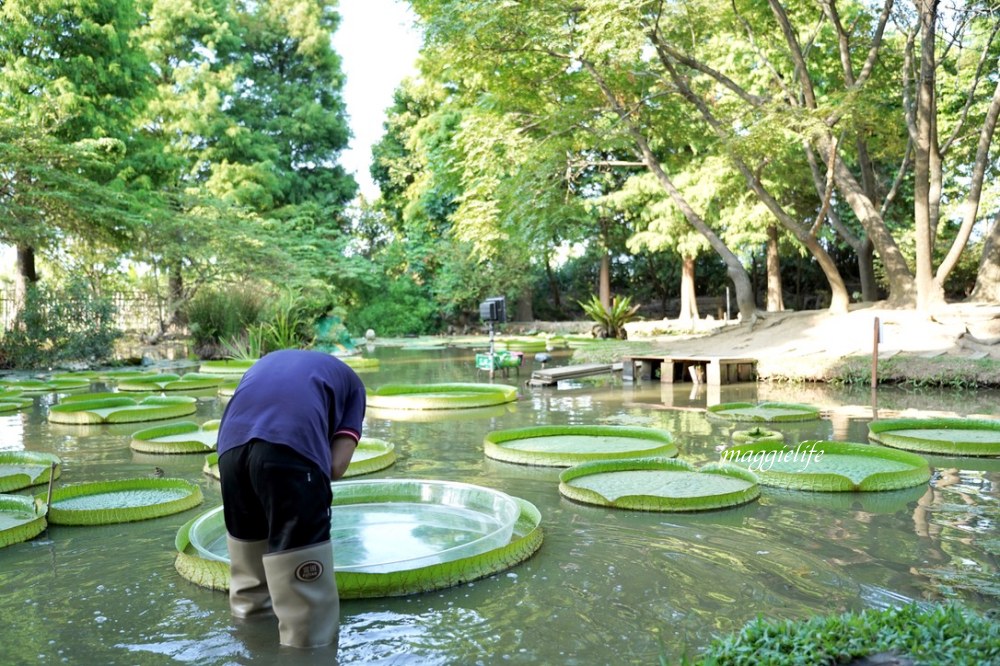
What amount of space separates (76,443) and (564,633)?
18.4 feet

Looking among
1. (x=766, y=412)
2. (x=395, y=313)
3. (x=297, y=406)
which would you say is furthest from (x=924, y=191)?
(x=395, y=313)

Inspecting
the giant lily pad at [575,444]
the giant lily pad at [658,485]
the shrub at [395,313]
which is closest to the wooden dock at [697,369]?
the giant lily pad at [575,444]

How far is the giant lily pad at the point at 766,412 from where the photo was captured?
276 inches

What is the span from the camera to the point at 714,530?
379 centimetres

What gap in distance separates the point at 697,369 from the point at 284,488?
10.0 metres

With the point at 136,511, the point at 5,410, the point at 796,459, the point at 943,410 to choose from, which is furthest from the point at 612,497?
the point at 5,410

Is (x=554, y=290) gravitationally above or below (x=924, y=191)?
below

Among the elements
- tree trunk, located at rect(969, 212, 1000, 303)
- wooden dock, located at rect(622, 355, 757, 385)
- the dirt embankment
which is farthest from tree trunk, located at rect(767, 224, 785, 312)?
wooden dock, located at rect(622, 355, 757, 385)

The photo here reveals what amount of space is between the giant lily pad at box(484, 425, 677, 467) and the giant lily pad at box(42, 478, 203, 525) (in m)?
2.25

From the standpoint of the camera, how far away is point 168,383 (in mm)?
10469

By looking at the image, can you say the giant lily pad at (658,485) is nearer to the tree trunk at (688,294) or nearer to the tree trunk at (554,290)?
the tree trunk at (688,294)

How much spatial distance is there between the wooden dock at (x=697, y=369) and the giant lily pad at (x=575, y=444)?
5.40m

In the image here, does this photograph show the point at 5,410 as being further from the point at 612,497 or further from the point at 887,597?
the point at 887,597

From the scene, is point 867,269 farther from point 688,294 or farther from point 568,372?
point 568,372
